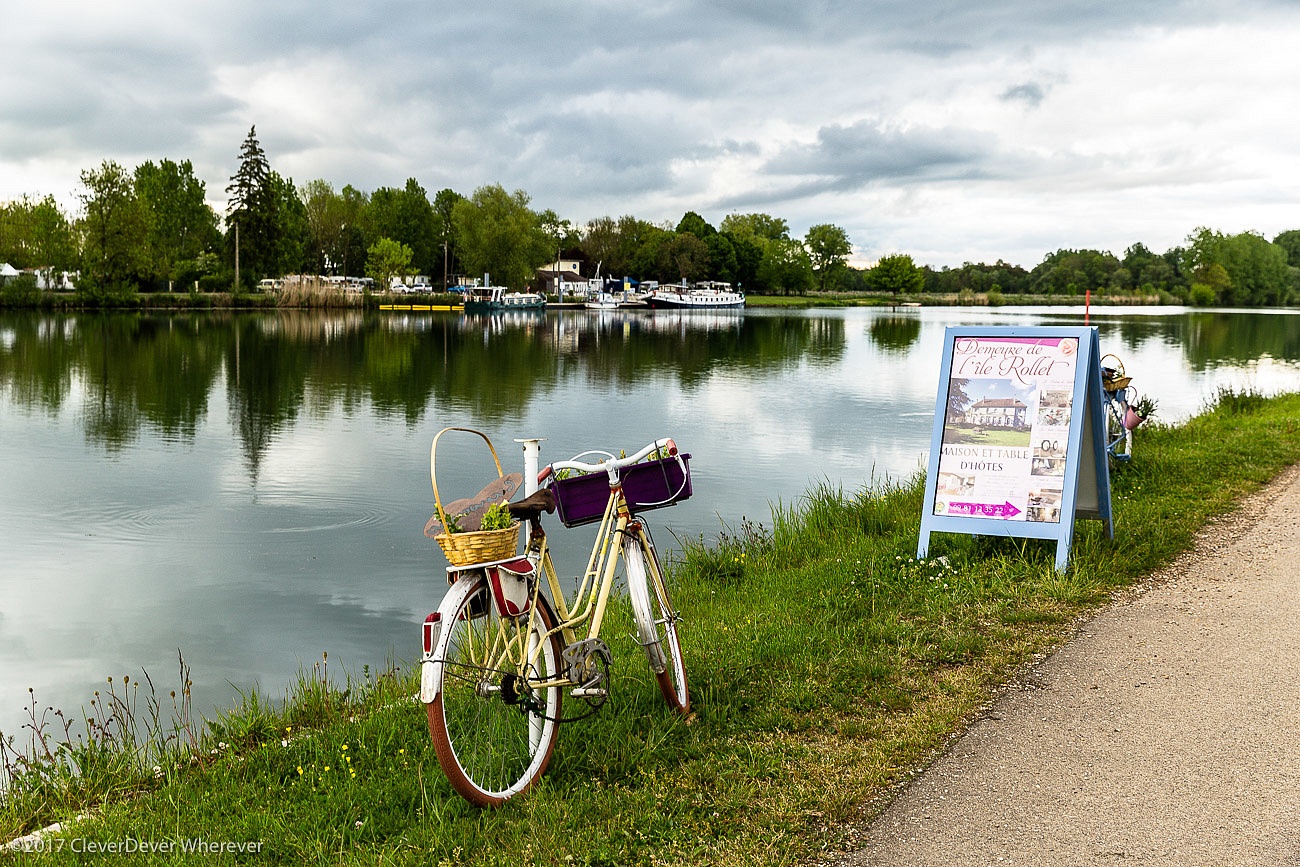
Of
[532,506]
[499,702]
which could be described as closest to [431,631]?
[532,506]

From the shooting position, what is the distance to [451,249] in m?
129

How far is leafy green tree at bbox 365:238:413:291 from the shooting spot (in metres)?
107

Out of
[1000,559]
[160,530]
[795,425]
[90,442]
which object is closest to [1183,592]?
[1000,559]

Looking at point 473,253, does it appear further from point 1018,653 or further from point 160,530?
point 1018,653

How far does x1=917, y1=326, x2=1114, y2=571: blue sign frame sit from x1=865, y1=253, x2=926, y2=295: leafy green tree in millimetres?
180148

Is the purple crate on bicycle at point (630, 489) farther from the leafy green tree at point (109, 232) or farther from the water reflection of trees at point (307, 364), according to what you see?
the leafy green tree at point (109, 232)

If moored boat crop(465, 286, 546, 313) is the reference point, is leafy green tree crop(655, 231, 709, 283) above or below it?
above

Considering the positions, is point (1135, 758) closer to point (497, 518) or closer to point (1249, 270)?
point (497, 518)

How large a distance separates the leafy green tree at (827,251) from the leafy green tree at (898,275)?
24.9 ft

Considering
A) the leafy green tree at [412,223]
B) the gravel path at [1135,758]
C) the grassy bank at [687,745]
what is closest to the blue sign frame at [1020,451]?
the grassy bank at [687,745]

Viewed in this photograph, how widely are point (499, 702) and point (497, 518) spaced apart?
1005mm

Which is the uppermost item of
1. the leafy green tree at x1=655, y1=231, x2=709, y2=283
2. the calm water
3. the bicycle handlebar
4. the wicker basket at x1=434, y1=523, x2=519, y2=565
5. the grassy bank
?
the leafy green tree at x1=655, y1=231, x2=709, y2=283

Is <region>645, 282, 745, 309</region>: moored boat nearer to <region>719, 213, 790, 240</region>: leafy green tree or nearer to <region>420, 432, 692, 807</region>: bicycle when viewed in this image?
<region>719, 213, 790, 240</region>: leafy green tree

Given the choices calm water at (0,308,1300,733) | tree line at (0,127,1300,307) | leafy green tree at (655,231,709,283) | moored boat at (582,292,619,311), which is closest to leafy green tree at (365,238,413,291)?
tree line at (0,127,1300,307)
